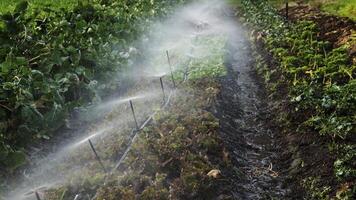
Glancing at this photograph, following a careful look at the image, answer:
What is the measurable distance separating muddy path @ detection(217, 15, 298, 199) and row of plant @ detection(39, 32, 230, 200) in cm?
35

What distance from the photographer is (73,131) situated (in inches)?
292

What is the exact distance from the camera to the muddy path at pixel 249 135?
6.05 meters

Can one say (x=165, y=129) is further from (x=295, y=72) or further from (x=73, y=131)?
(x=295, y=72)

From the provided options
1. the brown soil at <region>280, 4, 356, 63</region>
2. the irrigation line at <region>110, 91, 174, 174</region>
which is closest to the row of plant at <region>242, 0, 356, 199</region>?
the brown soil at <region>280, 4, 356, 63</region>

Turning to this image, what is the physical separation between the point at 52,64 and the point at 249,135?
3428mm

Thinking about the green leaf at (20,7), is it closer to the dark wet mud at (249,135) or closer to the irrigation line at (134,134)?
the irrigation line at (134,134)

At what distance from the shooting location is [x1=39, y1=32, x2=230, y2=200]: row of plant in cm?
530

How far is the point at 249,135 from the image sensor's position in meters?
7.51

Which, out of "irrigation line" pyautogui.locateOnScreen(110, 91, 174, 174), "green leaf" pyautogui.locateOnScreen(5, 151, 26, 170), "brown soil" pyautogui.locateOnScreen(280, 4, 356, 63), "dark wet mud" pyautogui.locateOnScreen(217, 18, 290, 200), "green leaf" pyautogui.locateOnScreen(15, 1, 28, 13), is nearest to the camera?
"green leaf" pyautogui.locateOnScreen(5, 151, 26, 170)

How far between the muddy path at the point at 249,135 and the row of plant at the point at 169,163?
0.35m

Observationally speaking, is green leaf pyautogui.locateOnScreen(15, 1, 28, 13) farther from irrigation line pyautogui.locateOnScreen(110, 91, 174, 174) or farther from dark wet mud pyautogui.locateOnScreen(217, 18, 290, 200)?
dark wet mud pyautogui.locateOnScreen(217, 18, 290, 200)

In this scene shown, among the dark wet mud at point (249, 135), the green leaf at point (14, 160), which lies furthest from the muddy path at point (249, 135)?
the green leaf at point (14, 160)

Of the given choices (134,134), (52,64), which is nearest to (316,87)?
(134,134)

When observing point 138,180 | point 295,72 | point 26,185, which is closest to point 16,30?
point 26,185
